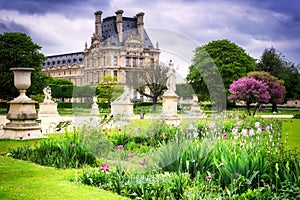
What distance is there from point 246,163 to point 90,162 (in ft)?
12.2

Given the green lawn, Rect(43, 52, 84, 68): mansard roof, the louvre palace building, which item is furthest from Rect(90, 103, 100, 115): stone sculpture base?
Rect(43, 52, 84, 68): mansard roof

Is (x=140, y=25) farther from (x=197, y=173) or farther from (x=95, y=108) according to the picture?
(x=197, y=173)

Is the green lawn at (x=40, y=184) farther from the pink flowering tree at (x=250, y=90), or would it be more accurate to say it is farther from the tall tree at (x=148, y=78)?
the pink flowering tree at (x=250, y=90)

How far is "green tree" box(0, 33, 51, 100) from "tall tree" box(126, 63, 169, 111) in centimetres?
2808

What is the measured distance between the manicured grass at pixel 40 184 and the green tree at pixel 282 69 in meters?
41.3

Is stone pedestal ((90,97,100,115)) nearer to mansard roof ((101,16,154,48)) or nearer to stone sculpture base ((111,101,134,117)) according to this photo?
mansard roof ((101,16,154,48))

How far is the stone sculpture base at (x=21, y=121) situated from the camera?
1298cm

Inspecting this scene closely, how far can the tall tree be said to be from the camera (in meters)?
7.93

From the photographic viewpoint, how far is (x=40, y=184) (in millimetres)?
6363

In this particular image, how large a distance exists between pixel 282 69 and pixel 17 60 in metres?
30.1

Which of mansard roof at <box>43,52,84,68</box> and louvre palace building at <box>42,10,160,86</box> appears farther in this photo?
mansard roof at <box>43,52,84,68</box>

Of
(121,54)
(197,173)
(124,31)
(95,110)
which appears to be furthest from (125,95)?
(197,173)

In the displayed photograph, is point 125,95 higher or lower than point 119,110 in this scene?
higher

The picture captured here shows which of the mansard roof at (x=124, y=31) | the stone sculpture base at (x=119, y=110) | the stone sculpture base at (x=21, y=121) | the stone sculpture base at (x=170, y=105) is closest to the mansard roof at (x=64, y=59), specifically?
the stone sculpture base at (x=170, y=105)
